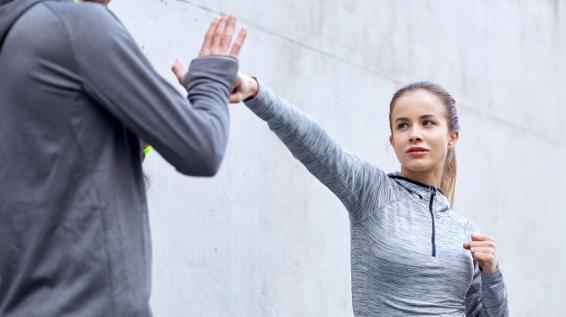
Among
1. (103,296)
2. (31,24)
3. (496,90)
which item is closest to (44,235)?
(103,296)

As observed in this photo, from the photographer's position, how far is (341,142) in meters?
4.24

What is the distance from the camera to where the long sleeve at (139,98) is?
54.2 inches

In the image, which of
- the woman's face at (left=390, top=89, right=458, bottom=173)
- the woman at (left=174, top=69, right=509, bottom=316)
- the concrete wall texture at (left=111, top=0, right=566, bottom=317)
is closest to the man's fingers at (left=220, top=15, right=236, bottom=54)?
the woman at (left=174, top=69, right=509, bottom=316)

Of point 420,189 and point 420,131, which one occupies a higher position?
point 420,131

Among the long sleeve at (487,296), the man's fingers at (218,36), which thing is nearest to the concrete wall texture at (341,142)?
the long sleeve at (487,296)

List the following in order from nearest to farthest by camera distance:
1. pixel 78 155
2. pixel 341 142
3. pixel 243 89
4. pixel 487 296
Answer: pixel 78 155 → pixel 243 89 → pixel 487 296 → pixel 341 142

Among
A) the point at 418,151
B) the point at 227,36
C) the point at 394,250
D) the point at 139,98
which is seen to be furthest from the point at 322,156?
the point at 139,98

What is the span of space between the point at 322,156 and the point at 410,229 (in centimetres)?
36

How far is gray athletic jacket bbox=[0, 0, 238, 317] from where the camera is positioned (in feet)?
4.47

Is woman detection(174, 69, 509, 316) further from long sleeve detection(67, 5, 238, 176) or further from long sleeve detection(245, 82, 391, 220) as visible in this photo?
long sleeve detection(67, 5, 238, 176)

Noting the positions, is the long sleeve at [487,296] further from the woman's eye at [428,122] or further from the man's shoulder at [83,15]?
the man's shoulder at [83,15]

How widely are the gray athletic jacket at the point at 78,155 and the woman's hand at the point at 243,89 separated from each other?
18.0 inches

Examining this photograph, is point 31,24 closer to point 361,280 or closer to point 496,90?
point 361,280

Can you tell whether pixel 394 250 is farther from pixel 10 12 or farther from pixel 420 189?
pixel 10 12
